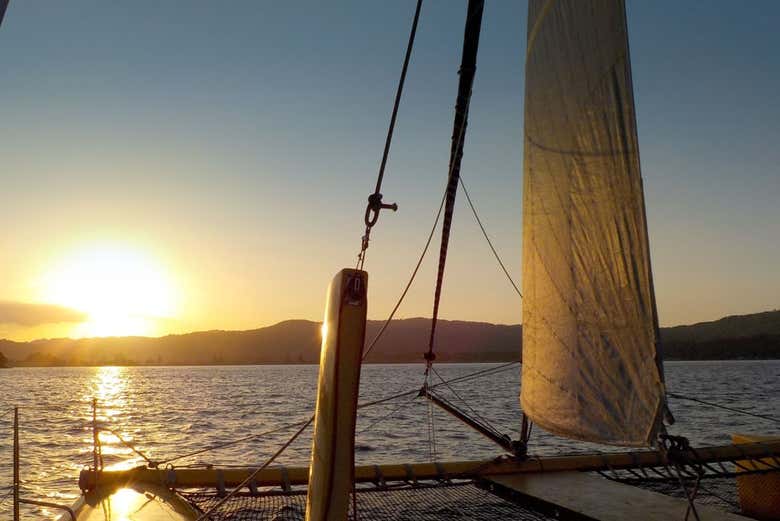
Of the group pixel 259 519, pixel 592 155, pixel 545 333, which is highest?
pixel 592 155

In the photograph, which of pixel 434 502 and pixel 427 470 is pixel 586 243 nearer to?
pixel 434 502

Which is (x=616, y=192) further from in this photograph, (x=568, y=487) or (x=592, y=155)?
(x=568, y=487)

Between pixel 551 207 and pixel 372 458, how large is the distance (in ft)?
69.5

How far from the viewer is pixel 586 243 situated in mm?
6797

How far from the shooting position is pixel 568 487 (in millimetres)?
10227

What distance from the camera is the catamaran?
3.59 m

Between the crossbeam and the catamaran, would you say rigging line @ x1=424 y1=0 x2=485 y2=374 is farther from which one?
the crossbeam

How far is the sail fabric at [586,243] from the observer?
5984mm

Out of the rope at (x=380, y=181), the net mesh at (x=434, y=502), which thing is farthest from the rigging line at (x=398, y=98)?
the net mesh at (x=434, y=502)

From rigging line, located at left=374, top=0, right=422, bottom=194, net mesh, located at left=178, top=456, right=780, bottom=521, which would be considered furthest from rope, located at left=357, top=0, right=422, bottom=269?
net mesh, located at left=178, top=456, right=780, bottom=521

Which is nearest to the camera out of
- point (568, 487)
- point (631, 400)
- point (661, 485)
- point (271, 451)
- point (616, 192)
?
point (631, 400)

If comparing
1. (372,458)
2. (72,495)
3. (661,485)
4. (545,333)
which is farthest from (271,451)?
(545,333)

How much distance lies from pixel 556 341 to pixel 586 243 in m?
1.23

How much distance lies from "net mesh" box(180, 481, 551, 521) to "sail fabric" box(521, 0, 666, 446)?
240 centimetres
